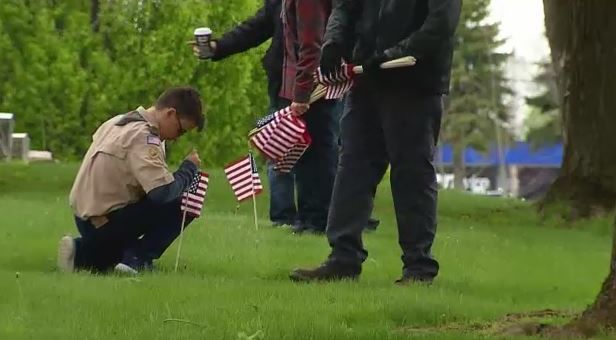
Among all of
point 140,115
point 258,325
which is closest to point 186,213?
point 140,115

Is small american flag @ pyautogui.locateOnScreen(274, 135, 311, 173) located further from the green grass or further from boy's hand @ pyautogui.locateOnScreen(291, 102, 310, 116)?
the green grass

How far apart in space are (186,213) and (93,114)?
25264 millimetres

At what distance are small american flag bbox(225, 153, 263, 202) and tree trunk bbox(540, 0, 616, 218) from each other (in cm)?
731

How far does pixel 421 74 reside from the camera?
Answer: 6.63 meters

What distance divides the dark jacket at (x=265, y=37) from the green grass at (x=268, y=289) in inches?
50.9

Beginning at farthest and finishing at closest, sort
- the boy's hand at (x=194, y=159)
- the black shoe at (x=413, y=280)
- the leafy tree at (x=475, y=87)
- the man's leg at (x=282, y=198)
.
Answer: the leafy tree at (x=475, y=87)
the man's leg at (x=282, y=198)
the boy's hand at (x=194, y=159)
the black shoe at (x=413, y=280)

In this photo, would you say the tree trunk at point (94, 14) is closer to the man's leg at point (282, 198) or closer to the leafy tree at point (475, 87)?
the man's leg at point (282, 198)

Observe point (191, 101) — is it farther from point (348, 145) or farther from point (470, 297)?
point (470, 297)

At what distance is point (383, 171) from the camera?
6.98 m

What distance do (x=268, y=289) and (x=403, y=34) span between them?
1.64m

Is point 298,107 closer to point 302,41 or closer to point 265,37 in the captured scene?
point 302,41

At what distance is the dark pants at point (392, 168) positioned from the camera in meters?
6.64

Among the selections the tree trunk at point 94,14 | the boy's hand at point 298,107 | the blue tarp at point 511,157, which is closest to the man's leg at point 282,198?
the boy's hand at point 298,107

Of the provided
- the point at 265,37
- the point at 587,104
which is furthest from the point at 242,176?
the point at 587,104
